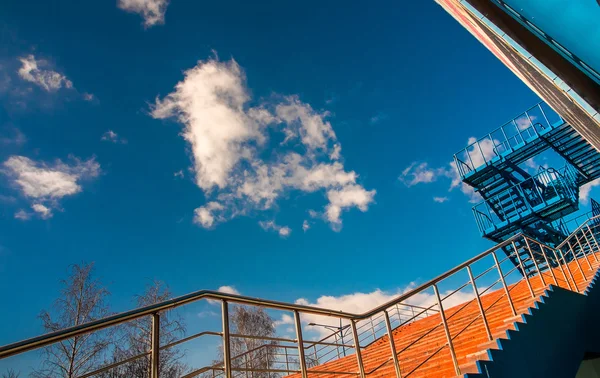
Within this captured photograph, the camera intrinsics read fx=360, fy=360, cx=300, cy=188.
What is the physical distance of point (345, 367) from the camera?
21.7 ft

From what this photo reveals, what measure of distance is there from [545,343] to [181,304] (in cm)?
508

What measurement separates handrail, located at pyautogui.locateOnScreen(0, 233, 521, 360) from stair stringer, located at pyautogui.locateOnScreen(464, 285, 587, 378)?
0.94 metres

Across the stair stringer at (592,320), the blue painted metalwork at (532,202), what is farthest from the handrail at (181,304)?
the blue painted metalwork at (532,202)

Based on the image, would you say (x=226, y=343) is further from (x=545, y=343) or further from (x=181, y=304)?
(x=545, y=343)

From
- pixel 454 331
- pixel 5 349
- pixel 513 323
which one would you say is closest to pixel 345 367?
pixel 454 331

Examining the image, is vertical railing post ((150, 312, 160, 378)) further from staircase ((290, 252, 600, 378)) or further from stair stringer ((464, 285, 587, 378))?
stair stringer ((464, 285, 587, 378))

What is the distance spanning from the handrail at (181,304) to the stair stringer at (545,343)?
0.94m

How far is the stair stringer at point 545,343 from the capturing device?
3.98m

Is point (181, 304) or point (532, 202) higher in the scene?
point (532, 202)

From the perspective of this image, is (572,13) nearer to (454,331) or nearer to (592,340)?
(454,331)

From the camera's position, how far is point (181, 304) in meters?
2.69

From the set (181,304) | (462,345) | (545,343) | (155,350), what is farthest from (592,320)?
(155,350)

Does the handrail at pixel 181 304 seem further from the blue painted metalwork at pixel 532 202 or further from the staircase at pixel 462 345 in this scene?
the blue painted metalwork at pixel 532 202

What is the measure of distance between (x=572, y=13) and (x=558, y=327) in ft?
15.3
